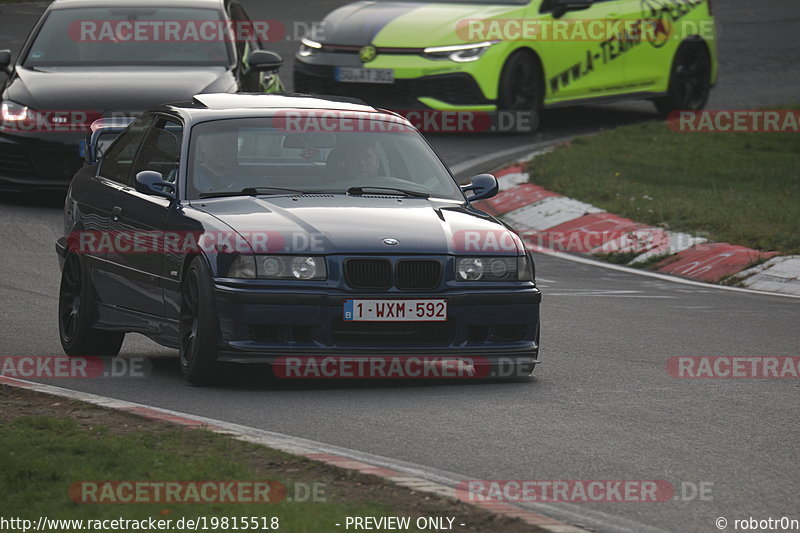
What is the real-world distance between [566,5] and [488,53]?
4.57ft

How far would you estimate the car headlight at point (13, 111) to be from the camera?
52.5 feet

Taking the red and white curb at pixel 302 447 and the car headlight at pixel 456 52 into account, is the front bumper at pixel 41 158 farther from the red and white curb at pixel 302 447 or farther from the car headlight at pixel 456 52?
the red and white curb at pixel 302 447

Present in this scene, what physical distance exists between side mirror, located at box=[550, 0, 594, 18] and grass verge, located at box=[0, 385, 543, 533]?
12.9 m

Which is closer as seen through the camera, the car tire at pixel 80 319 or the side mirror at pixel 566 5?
the car tire at pixel 80 319

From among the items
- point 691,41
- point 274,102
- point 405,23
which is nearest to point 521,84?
point 405,23

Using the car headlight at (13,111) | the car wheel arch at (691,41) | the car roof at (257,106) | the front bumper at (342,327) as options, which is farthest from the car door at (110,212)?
the car wheel arch at (691,41)

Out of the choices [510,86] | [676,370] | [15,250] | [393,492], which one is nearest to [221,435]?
[393,492]

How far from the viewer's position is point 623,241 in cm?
1568

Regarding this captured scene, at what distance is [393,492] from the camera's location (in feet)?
21.2

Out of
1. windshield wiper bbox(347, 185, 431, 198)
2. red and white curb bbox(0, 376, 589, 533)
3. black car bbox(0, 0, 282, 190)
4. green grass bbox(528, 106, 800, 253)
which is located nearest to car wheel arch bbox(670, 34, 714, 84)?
green grass bbox(528, 106, 800, 253)

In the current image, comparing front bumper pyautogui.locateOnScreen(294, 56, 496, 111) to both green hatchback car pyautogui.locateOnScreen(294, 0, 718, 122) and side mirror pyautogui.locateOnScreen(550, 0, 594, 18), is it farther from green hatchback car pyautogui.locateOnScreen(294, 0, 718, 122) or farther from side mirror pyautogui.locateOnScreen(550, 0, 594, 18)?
side mirror pyautogui.locateOnScreen(550, 0, 594, 18)

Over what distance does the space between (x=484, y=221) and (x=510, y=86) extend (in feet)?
33.1

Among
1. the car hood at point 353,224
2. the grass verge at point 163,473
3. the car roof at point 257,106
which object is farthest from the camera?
the car roof at point 257,106

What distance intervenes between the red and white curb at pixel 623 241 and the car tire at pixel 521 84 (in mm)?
1535
